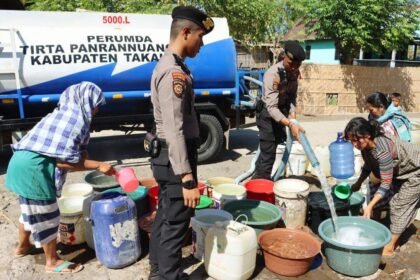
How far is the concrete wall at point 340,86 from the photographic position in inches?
485

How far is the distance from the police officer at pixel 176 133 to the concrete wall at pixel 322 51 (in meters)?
19.2

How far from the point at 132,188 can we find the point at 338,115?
36.0ft

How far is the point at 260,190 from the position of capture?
4312mm

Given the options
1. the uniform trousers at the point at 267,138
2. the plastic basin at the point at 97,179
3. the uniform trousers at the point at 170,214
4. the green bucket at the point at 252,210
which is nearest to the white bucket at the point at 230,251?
the uniform trousers at the point at 170,214

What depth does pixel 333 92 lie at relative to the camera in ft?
41.5

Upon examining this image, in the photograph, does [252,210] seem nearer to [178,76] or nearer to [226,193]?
[226,193]

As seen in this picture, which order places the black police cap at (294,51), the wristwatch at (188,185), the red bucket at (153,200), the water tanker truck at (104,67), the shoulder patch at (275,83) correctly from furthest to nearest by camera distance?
the water tanker truck at (104,67)
the shoulder patch at (275,83)
the black police cap at (294,51)
the red bucket at (153,200)
the wristwatch at (188,185)

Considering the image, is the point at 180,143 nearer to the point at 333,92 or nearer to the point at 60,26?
the point at 60,26

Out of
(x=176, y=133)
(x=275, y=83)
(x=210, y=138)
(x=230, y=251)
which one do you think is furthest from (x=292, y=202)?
(x=210, y=138)

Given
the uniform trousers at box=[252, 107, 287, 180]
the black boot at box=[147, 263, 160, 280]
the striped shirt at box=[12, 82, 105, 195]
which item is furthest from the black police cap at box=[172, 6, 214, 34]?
the uniform trousers at box=[252, 107, 287, 180]

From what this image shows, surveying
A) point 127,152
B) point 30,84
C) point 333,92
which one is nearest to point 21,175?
point 30,84

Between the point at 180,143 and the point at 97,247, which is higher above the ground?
the point at 180,143

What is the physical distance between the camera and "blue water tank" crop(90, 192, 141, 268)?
308 centimetres

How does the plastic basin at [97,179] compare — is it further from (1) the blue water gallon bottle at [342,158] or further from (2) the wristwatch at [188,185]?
(1) the blue water gallon bottle at [342,158]
